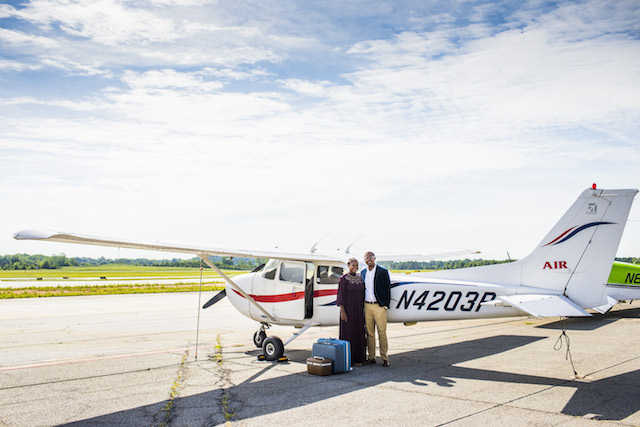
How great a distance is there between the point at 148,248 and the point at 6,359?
13.9 feet

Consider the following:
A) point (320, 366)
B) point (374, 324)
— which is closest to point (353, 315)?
point (374, 324)

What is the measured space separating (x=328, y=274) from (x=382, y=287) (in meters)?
1.39

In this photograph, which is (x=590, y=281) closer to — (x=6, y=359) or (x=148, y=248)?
(x=148, y=248)

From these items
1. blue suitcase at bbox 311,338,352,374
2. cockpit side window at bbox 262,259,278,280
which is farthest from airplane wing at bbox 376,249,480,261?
blue suitcase at bbox 311,338,352,374

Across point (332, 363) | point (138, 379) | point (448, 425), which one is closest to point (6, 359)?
point (138, 379)

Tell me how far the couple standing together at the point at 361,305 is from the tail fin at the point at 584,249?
7.82 ft

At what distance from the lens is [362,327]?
28.8 feet

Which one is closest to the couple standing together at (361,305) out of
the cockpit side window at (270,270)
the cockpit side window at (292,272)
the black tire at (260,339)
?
the cockpit side window at (292,272)

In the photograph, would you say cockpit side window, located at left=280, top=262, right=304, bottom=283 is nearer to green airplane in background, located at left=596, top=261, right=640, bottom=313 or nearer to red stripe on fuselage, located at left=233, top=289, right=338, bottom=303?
red stripe on fuselage, located at left=233, top=289, right=338, bottom=303

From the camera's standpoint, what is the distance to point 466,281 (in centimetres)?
875

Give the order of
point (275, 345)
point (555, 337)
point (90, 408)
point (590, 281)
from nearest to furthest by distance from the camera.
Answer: point (90, 408) → point (590, 281) → point (275, 345) → point (555, 337)

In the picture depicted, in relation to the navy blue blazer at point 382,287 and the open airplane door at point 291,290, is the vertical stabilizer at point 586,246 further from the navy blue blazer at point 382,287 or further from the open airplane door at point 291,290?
the open airplane door at point 291,290

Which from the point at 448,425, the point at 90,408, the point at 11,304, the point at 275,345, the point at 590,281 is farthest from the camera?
the point at 11,304

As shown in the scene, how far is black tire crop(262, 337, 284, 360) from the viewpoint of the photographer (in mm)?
9164
